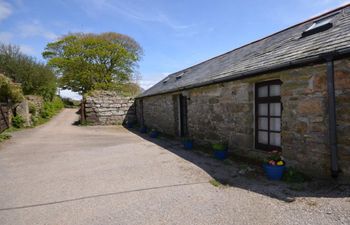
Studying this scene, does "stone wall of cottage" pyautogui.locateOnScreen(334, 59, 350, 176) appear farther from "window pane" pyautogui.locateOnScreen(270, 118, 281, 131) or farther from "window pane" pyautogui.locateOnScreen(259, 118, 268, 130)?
"window pane" pyautogui.locateOnScreen(259, 118, 268, 130)

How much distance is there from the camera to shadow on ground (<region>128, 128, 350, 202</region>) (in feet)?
12.8

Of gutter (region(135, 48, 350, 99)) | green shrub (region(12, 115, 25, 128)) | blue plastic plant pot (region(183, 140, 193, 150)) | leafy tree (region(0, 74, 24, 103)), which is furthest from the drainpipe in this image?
green shrub (region(12, 115, 25, 128))

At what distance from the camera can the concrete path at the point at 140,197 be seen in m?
3.26

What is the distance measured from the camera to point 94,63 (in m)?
26.5

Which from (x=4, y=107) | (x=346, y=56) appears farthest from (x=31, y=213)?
(x=4, y=107)

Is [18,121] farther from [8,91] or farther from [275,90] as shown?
[275,90]

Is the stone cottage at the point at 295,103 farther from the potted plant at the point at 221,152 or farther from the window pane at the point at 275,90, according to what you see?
the potted plant at the point at 221,152

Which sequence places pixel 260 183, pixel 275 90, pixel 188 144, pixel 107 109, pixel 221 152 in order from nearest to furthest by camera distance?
pixel 260 183, pixel 275 90, pixel 221 152, pixel 188 144, pixel 107 109

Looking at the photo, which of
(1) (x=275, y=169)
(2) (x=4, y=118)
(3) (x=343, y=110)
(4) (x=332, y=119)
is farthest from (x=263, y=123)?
(2) (x=4, y=118)

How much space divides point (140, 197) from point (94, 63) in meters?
25.2

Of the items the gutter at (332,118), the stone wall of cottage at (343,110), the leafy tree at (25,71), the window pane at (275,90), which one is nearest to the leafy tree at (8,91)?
the leafy tree at (25,71)

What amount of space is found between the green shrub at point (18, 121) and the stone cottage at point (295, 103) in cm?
1181

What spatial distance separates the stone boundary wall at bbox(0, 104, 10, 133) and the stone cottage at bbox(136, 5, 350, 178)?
10.5m

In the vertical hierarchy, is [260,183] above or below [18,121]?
below
